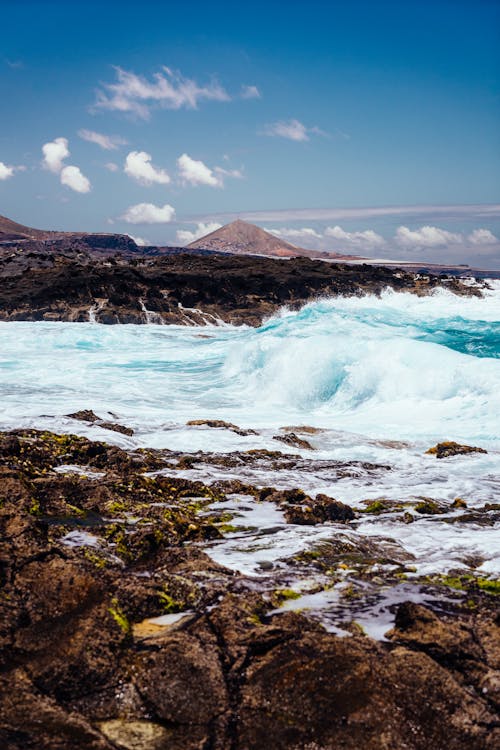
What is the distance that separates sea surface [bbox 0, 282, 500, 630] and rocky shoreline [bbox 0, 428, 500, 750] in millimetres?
482

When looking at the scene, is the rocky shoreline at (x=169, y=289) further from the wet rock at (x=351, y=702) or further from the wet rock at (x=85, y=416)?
the wet rock at (x=351, y=702)

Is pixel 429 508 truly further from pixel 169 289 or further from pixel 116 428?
pixel 169 289

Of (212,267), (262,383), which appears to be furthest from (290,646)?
(212,267)

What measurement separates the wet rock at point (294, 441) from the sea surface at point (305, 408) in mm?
124

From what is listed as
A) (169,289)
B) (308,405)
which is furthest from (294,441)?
(169,289)

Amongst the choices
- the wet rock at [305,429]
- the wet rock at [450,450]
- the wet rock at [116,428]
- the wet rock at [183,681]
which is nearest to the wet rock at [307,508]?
the wet rock at [183,681]

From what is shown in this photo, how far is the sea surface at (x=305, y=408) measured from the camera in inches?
210

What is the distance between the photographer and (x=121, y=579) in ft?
11.4

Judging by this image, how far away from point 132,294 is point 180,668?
3198cm

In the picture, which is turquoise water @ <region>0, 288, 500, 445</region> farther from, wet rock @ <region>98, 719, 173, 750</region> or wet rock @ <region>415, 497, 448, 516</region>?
wet rock @ <region>98, 719, 173, 750</region>

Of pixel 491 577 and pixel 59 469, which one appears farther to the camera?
pixel 59 469

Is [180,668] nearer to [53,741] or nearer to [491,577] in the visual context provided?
[53,741]

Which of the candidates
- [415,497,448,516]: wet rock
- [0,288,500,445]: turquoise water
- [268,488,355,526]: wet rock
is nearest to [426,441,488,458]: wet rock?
[0,288,500,445]: turquoise water

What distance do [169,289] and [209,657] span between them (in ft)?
108
